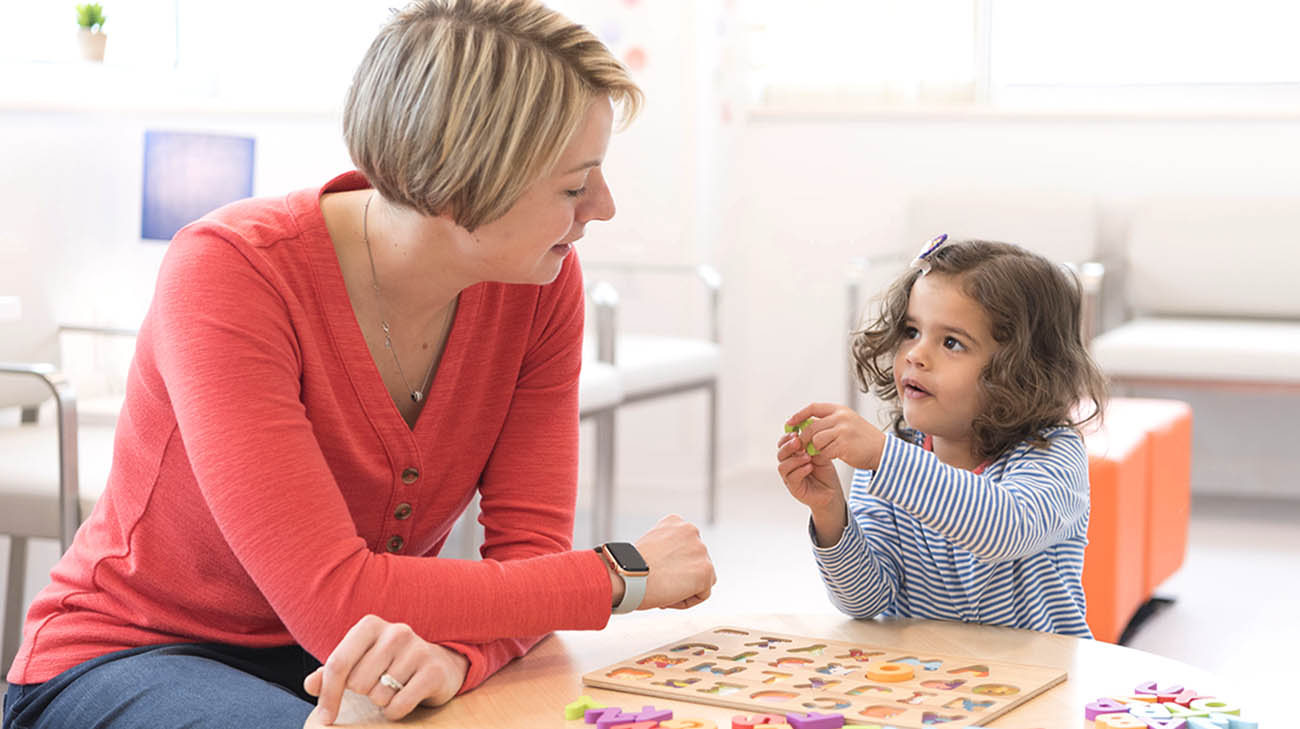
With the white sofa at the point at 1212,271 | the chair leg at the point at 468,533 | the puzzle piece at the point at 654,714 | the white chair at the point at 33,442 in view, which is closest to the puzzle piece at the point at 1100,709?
the puzzle piece at the point at 654,714

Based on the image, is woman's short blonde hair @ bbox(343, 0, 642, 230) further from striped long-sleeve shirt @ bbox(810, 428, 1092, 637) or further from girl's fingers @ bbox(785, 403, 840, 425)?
striped long-sleeve shirt @ bbox(810, 428, 1092, 637)

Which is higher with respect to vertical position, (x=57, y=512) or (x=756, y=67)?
(x=756, y=67)

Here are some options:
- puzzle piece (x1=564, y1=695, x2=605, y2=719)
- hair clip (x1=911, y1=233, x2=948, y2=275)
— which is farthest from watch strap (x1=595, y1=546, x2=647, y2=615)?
hair clip (x1=911, y1=233, x2=948, y2=275)

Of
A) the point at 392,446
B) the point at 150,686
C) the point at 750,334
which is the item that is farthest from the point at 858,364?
the point at 750,334

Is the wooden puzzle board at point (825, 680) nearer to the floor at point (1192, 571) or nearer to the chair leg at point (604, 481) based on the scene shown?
the floor at point (1192, 571)

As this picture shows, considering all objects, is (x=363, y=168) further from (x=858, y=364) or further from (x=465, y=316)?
(x=858, y=364)

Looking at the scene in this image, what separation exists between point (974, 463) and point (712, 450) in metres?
2.54

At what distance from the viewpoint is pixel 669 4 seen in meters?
4.63

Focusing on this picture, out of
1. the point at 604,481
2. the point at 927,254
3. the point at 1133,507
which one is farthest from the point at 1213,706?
the point at 604,481

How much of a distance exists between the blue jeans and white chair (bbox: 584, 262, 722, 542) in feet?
7.19

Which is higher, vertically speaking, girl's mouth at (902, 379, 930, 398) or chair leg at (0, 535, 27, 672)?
girl's mouth at (902, 379, 930, 398)

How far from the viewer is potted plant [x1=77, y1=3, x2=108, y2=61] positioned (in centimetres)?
378

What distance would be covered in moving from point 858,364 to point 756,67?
3456mm

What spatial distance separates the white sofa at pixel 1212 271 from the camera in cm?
437
